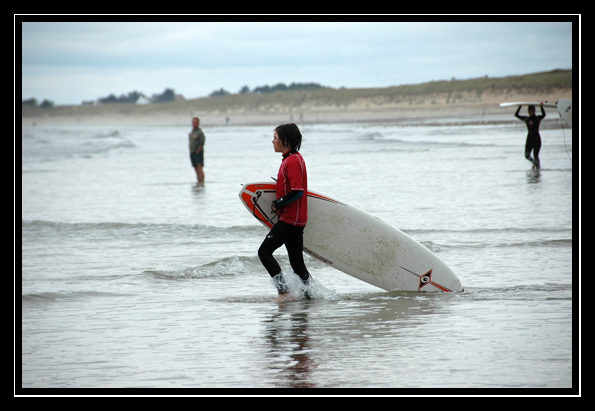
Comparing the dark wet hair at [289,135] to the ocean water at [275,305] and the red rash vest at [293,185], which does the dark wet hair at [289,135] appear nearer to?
the red rash vest at [293,185]

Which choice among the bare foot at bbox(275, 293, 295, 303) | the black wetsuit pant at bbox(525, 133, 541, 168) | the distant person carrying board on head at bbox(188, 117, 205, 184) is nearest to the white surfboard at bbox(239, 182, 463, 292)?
the bare foot at bbox(275, 293, 295, 303)

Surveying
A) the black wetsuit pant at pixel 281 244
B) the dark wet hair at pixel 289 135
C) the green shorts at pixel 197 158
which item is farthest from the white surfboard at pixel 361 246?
the green shorts at pixel 197 158

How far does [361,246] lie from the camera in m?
5.75

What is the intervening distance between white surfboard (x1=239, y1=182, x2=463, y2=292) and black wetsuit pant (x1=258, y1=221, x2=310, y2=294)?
42cm

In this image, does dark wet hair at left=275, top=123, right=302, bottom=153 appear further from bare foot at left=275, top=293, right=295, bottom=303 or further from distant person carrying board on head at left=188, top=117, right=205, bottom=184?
distant person carrying board on head at left=188, top=117, right=205, bottom=184

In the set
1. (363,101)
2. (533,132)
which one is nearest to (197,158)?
(533,132)

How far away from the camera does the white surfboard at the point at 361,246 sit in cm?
566

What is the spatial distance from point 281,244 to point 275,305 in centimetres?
58

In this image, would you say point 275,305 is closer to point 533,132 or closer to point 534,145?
point 533,132

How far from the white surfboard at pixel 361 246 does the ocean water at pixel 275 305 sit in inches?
7.6

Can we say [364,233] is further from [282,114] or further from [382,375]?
[282,114]

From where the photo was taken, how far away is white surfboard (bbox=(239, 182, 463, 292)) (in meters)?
5.66
